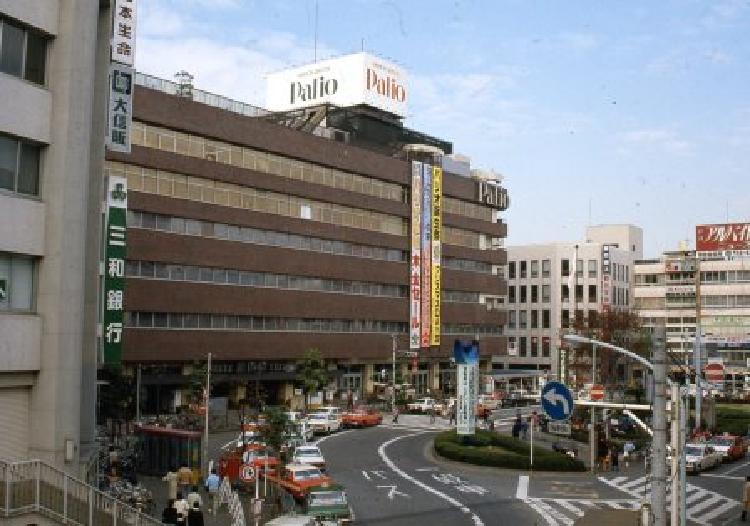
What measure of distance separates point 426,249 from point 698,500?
197 feet

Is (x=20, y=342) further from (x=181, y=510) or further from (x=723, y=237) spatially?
(x=723, y=237)

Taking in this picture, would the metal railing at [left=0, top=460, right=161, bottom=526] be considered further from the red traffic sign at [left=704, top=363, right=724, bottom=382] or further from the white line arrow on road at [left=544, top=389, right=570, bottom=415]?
the red traffic sign at [left=704, top=363, right=724, bottom=382]

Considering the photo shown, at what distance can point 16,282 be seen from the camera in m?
24.3

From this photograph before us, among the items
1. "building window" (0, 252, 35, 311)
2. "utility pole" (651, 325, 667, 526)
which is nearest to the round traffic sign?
"building window" (0, 252, 35, 311)

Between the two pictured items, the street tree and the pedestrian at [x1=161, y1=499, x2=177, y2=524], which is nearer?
the pedestrian at [x1=161, y1=499, x2=177, y2=524]

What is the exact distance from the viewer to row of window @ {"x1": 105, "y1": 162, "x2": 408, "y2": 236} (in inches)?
2638

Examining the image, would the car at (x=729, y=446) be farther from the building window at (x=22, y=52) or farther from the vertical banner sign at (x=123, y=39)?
the building window at (x=22, y=52)

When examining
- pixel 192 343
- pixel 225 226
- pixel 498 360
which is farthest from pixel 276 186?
pixel 498 360

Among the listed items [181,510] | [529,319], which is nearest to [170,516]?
[181,510]

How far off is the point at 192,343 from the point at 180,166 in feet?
45.5

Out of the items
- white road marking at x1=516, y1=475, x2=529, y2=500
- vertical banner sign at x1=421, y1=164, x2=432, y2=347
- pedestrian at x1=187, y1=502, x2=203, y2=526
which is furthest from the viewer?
vertical banner sign at x1=421, y1=164, x2=432, y2=347

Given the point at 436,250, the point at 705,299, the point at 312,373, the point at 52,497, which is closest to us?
the point at 52,497

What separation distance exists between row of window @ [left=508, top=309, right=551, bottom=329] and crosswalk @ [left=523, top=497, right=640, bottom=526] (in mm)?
99672

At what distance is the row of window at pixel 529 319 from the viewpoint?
13788 cm
